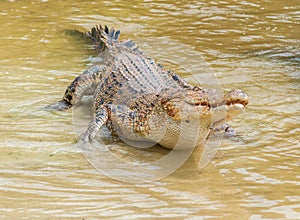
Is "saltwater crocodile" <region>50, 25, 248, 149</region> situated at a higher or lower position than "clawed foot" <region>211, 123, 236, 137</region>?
higher

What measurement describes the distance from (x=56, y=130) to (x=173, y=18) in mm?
4388

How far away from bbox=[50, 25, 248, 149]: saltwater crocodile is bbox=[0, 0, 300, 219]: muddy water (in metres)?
0.26

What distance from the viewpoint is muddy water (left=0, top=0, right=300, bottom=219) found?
4.03m

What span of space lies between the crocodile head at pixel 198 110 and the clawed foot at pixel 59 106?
1.60 meters

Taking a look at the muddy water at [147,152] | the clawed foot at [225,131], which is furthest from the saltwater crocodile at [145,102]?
the clawed foot at [225,131]

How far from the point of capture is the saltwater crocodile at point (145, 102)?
445 cm

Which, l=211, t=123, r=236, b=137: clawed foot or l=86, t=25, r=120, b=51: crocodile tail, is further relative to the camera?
l=86, t=25, r=120, b=51: crocodile tail

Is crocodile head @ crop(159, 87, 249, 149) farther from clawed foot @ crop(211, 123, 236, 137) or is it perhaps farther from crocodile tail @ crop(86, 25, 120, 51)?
crocodile tail @ crop(86, 25, 120, 51)

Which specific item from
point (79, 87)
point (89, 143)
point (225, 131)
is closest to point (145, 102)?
point (89, 143)

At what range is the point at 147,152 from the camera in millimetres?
5129

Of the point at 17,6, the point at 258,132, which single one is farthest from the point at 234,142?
the point at 17,6

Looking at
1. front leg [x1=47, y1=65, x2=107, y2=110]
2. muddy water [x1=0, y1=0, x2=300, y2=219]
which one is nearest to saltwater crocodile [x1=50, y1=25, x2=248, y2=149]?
front leg [x1=47, y1=65, x2=107, y2=110]

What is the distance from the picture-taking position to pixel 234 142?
532 cm

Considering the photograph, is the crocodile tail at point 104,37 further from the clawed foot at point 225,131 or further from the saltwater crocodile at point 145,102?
the clawed foot at point 225,131
